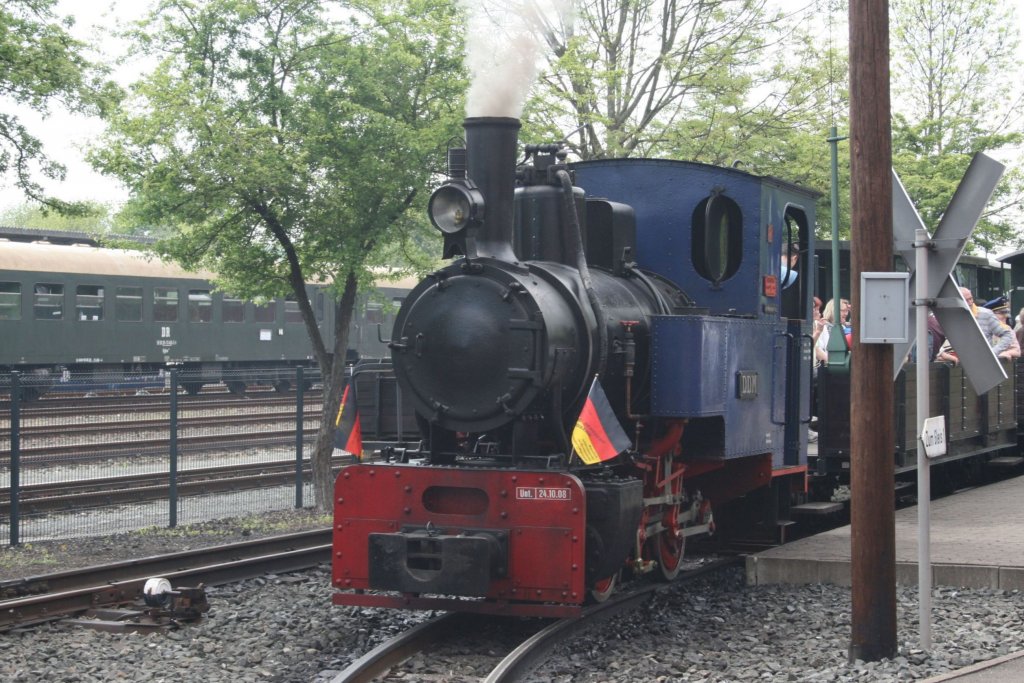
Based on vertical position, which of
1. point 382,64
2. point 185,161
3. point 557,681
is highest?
point 382,64

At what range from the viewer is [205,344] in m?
28.2

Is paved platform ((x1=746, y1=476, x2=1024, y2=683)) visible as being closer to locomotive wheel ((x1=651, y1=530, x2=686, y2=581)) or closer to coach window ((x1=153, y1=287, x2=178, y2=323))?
locomotive wheel ((x1=651, y1=530, x2=686, y2=581))

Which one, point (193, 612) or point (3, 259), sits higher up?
point (3, 259)

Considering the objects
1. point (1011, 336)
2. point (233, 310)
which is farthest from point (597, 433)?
point (233, 310)

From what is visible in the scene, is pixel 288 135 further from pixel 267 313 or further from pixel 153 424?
pixel 267 313

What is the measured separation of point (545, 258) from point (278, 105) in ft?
17.3

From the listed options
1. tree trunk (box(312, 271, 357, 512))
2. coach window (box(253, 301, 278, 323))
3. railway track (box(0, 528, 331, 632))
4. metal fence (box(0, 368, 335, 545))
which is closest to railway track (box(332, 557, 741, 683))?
railway track (box(0, 528, 331, 632))

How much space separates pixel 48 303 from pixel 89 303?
39.2 inches

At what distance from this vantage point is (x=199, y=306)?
28.2 metres

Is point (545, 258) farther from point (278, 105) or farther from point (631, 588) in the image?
point (278, 105)

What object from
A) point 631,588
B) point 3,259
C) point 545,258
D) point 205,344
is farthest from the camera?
point 205,344

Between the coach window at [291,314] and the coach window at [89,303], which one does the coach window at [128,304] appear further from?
the coach window at [291,314]

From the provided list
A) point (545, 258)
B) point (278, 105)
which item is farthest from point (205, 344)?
point (545, 258)

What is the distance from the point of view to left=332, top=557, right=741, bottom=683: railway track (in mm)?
6199
